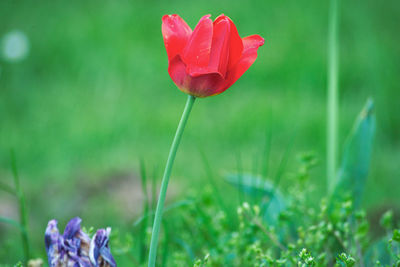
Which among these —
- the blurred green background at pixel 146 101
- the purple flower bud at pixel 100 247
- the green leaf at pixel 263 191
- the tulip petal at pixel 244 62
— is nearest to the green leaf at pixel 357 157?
the green leaf at pixel 263 191

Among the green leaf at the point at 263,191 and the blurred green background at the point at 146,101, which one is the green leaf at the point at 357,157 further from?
the blurred green background at the point at 146,101

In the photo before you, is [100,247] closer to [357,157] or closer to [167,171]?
[167,171]

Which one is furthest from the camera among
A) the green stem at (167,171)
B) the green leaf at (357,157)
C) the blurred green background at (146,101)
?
the blurred green background at (146,101)

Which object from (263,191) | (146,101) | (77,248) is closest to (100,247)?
(77,248)

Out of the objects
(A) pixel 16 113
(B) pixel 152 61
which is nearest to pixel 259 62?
(B) pixel 152 61

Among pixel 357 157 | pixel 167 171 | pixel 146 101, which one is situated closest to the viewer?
pixel 167 171

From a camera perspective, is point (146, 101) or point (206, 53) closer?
point (206, 53)

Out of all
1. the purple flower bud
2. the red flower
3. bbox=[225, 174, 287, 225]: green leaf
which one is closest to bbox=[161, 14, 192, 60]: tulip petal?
the red flower
